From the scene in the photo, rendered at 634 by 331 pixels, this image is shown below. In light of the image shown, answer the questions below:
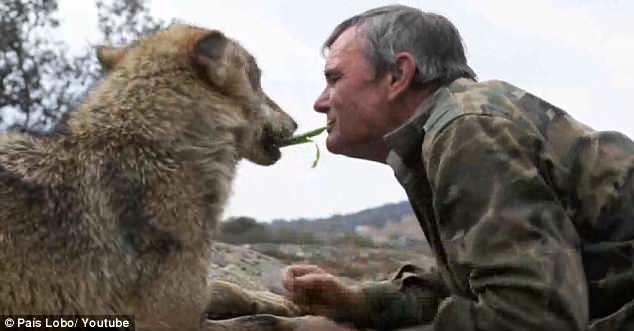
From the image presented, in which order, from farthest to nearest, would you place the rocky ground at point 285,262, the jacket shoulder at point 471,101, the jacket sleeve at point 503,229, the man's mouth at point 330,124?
the rocky ground at point 285,262
the man's mouth at point 330,124
the jacket shoulder at point 471,101
the jacket sleeve at point 503,229

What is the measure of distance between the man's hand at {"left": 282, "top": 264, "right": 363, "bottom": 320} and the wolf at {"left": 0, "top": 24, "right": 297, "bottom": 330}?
0.39 m

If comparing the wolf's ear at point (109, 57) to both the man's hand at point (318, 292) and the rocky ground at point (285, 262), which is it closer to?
the man's hand at point (318, 292)

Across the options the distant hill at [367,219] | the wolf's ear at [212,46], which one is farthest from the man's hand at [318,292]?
the distant hill at [367,219]

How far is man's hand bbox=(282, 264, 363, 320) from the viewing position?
524cm

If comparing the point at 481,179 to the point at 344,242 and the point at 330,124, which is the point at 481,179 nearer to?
the point at 330,124

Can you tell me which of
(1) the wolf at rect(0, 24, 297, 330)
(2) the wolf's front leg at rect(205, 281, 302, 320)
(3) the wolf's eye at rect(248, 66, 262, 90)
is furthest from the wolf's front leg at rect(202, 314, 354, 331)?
(3) the wolf's eye at rect(248, 66, 262, 90)

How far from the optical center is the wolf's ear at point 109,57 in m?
5.80

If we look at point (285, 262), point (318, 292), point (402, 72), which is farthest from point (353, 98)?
point (285, 262)

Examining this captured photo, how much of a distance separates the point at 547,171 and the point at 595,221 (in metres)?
0.31

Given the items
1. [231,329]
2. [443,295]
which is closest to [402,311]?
[443,295]

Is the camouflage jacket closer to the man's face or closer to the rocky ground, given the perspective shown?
the man's face

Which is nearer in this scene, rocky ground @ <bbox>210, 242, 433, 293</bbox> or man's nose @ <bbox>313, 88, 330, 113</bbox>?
man's nose @ <bbox>313, 88, 330, 113</bbox>

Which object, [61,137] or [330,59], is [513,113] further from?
[61,137]

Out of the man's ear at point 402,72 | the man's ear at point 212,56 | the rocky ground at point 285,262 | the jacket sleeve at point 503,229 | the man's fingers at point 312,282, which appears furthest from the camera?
the rocky ground at point 285,262
